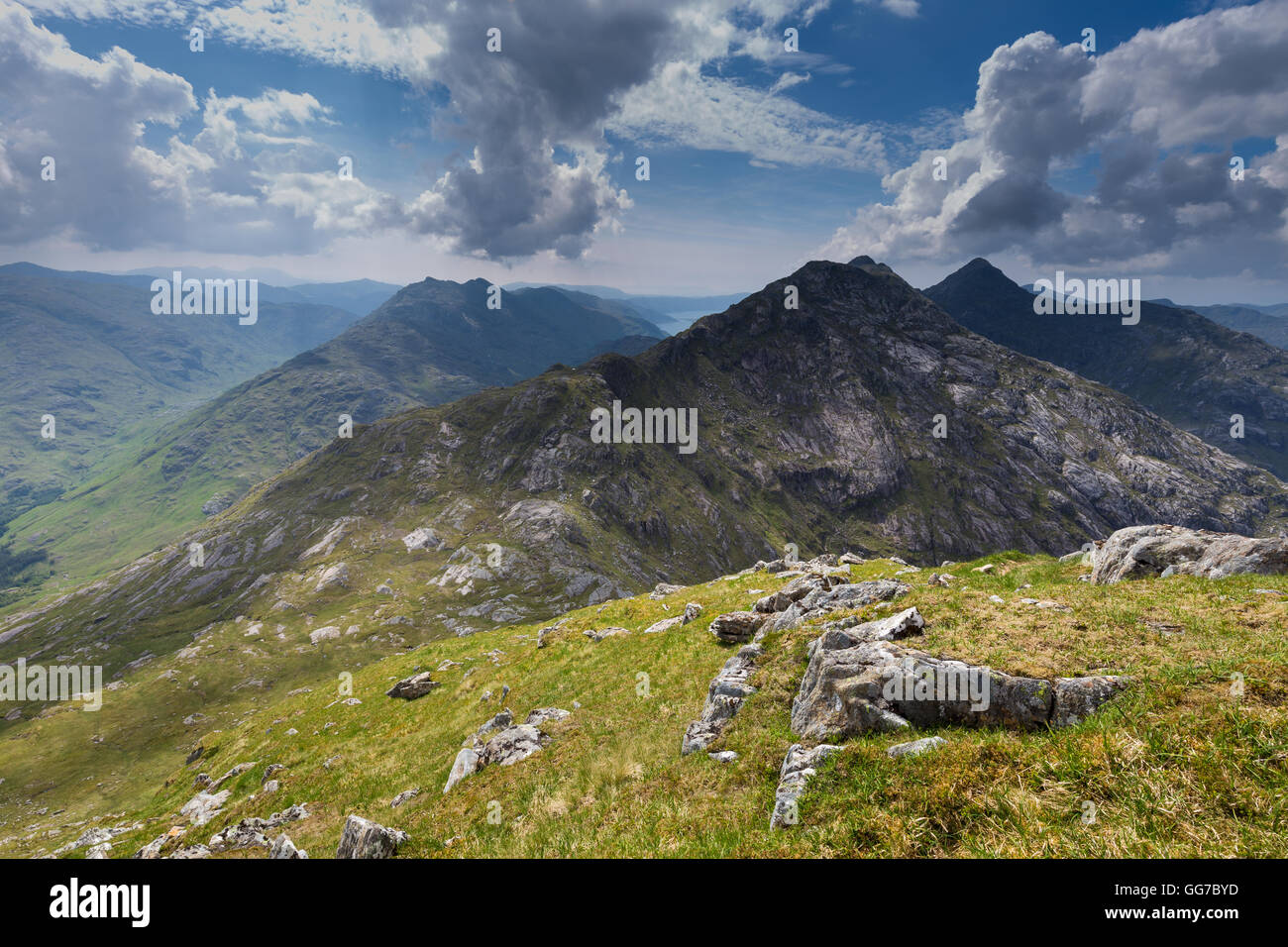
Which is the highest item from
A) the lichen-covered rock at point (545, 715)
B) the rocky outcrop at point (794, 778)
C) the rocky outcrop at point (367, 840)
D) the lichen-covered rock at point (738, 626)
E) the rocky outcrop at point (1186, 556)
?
the rocky outcrop at point (1186, 556)

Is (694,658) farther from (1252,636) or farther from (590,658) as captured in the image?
(1252,636)

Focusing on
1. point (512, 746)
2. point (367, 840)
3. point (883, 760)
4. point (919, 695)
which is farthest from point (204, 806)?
point (919, 695)

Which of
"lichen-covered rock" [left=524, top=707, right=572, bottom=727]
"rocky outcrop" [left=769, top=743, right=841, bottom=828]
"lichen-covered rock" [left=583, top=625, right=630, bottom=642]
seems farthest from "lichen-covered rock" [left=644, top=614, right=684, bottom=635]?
"rocky outcrop" [left=769, top=743, right=841, bottom=828]

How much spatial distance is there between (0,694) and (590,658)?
289 m

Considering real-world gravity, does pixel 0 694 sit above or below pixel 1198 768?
below

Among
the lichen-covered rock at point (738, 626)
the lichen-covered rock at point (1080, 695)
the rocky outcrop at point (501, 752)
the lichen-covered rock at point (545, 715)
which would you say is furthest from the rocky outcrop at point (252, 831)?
the lichen-covered rock at point (1080, 695)

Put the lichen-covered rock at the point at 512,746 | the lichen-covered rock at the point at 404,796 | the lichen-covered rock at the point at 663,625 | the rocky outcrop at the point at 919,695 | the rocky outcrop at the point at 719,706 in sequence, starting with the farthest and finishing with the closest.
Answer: the lichen-covered rock at the point at 663,625, the lichen-covered rock at the point at 404,796, the lichen-covered rock at the point at 512,746, the rocky outcrop at the point at 719,706, the rocky outcrop at the point at 919,695

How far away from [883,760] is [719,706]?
635 cm

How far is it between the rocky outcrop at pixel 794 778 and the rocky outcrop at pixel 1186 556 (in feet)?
59.1

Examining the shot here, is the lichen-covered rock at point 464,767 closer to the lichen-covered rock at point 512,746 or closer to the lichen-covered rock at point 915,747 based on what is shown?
the lichen-covered rock at point 512,746

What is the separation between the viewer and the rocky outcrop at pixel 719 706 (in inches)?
546

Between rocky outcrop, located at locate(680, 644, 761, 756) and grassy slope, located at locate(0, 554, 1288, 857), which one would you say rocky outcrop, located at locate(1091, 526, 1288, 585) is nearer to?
grassy slope, located at locate(0, 554, 1288, 857)
